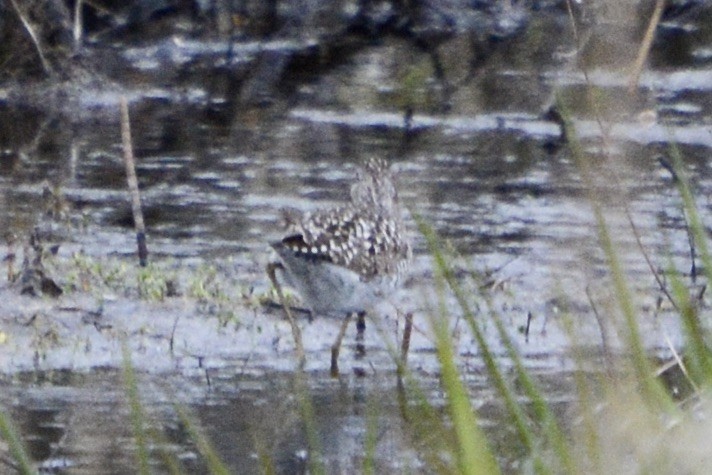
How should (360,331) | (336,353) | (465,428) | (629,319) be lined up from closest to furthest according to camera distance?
(465,428)
(629,319)
(336,353)
(360,331)

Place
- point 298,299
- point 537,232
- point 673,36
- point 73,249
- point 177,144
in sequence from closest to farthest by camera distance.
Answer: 1. point 298,299
2. point 73,249
3. point 537,232
4. point 177,144
5. point 673,36

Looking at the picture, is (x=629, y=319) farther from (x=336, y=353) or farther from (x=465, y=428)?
(x=336, y=353)

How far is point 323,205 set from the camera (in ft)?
32.2

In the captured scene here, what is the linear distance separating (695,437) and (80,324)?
13.6ft

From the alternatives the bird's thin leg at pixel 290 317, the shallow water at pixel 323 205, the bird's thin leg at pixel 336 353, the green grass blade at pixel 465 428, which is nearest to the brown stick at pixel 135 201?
the shallow water at pixel 323 205

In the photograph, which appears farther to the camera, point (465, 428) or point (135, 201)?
point (135, 201)

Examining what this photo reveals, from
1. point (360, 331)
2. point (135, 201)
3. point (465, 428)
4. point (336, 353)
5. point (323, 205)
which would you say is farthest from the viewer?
point (323, 205)

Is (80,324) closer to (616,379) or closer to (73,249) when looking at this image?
(73,249)

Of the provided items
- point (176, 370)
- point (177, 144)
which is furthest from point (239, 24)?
point (176, 370)

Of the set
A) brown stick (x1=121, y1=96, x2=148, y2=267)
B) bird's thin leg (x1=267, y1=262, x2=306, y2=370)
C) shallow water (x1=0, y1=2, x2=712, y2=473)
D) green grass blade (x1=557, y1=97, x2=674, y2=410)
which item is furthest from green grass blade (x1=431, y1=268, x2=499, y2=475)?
brown stick (x1=121, y1=96, x2=148, y2=267)

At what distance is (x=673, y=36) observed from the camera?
1606 centimetres

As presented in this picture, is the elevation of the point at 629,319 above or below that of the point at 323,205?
above

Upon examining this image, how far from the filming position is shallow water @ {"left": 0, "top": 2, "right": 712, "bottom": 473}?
598 cm

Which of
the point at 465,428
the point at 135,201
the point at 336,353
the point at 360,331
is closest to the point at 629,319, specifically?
the point at 465,428
